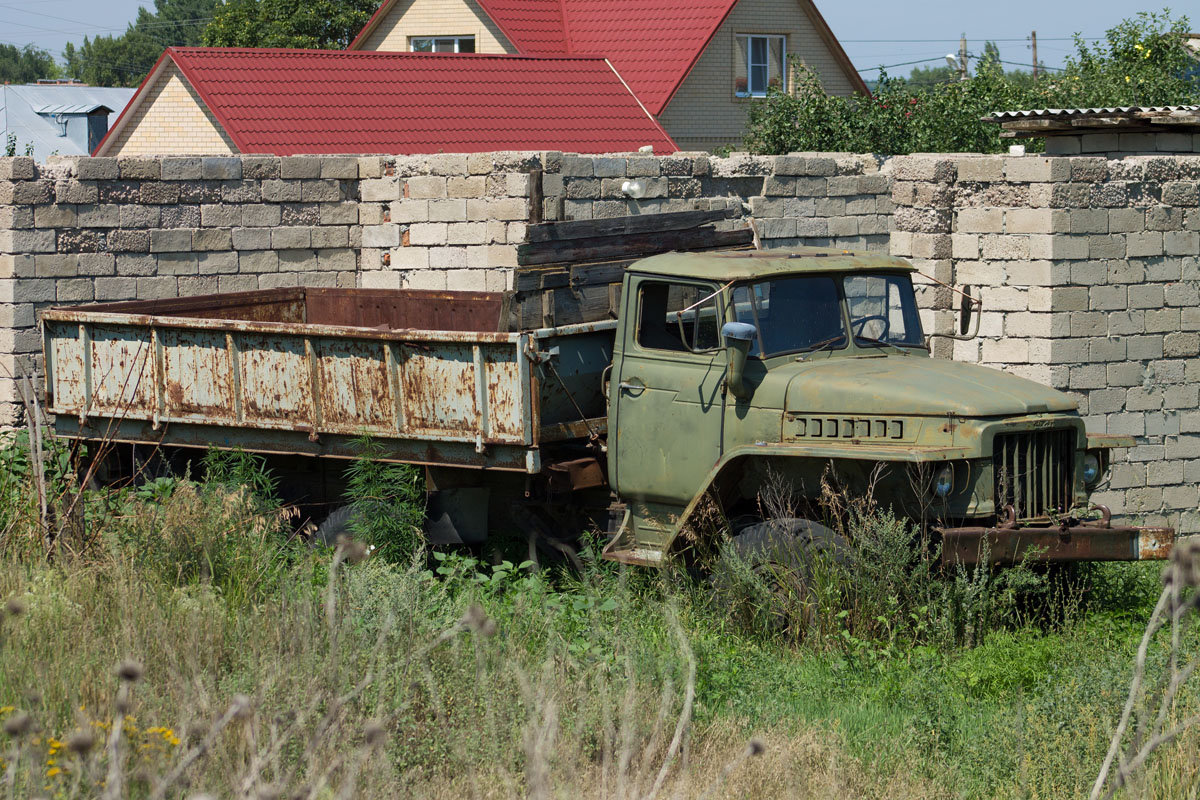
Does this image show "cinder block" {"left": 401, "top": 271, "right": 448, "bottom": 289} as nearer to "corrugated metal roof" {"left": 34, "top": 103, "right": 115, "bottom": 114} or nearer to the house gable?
the house gable

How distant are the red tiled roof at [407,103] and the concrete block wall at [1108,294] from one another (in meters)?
12.7

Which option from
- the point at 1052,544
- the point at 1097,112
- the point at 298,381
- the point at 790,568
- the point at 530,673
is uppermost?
the point at 1097,112

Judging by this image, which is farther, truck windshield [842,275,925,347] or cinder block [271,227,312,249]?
cinder block [271,227,312,249]

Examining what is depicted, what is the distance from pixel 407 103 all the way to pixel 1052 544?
18.3 meters

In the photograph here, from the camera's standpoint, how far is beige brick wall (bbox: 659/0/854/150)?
31938 millimetres

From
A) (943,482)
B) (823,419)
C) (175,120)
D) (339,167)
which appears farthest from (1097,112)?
(175,120)

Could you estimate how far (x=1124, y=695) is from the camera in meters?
5.78

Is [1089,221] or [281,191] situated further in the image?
[281,191]

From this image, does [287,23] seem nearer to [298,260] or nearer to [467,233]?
[298,260]

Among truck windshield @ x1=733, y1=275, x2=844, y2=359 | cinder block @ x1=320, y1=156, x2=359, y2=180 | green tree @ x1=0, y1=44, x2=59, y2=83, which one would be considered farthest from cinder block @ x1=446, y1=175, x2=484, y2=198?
green tree @ x1=0, y1=44, x2=59, y2=83

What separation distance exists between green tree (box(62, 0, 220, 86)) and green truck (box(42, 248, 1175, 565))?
309ft

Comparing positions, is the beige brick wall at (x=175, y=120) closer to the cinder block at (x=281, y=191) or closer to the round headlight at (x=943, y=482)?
the cinder block at (x=281, y=191)

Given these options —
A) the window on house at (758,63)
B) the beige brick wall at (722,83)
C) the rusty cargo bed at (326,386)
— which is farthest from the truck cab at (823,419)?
the window on house at (758,63)

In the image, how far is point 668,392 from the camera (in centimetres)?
755
